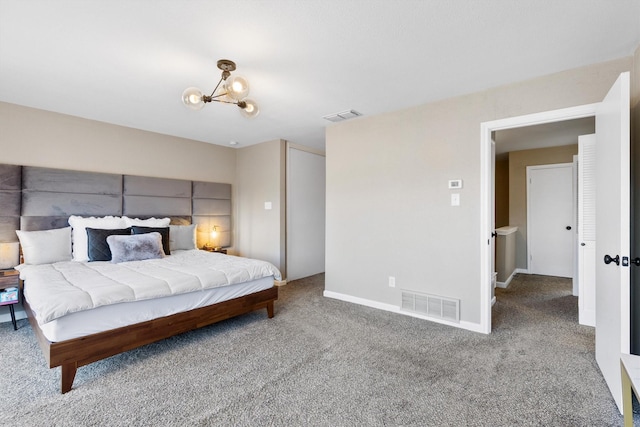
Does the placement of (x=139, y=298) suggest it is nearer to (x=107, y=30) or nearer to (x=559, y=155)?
(x=107, y=30)

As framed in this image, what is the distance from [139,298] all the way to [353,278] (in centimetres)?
248

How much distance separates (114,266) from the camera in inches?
120

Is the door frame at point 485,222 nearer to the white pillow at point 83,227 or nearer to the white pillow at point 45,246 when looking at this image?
the white pillow at point 83,227

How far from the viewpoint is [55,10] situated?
1795 millimetres

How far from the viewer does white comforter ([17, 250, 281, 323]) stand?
6.70 ft

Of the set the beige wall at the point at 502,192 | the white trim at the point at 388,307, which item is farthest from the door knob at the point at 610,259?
the beige wall at the point at 502,192

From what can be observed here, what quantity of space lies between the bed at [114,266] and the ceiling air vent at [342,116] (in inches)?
78.7

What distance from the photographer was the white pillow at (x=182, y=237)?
4230 mm

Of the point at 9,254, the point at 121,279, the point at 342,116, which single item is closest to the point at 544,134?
the point at 342,116

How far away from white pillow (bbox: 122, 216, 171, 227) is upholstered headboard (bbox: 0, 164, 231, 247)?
0.19 m

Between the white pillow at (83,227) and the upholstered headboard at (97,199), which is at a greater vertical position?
the upholstered headboard at (97,199)

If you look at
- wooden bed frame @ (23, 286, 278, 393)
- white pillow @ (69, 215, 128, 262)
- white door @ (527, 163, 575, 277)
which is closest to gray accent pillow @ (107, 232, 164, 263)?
white pillow @ (69, 215, 128, 262)

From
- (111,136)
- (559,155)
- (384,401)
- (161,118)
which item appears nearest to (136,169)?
(111,136)

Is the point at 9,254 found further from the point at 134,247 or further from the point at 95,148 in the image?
the point at 95,148
